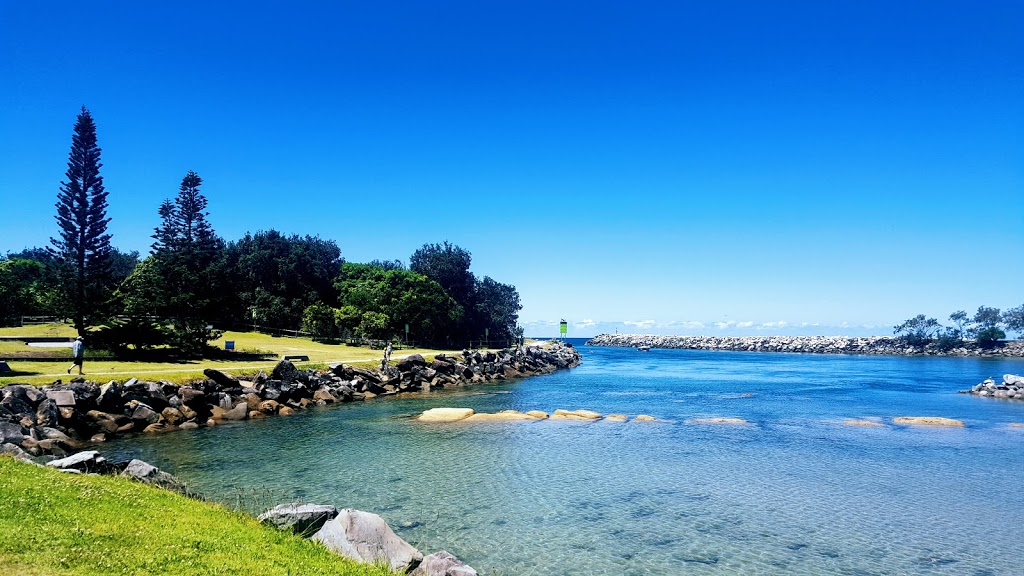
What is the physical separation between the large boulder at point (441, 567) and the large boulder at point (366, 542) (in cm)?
23

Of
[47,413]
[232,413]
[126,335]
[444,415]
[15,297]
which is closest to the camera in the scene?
[47,413]

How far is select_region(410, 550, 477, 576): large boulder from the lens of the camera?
957cm

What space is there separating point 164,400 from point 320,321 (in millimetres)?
51844

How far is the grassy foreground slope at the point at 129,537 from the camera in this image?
7836 millimetres

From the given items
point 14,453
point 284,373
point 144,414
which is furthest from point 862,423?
point 14,453

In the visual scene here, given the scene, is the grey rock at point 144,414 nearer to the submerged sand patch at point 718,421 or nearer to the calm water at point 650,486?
the calm water at point 650,486

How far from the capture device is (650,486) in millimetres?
19438

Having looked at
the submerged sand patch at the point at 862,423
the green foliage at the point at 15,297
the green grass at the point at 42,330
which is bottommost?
the submerged sand patch at the point at 862,423

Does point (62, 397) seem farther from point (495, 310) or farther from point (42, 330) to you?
point (495, 310)

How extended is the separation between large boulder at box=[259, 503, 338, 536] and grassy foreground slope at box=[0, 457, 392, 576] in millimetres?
349

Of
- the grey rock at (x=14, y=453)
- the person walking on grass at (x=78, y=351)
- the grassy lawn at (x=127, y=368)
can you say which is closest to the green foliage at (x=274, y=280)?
the grassy lawn at (x=127, y=368)

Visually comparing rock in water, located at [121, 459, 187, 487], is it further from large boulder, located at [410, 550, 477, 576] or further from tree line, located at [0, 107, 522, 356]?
Result: tree line, located at [0, 107, 522, 356]

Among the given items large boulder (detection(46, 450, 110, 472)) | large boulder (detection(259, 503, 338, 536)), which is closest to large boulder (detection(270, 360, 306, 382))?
large boulder (detection(46, 450, 110, 472))

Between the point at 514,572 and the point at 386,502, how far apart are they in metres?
6.00
